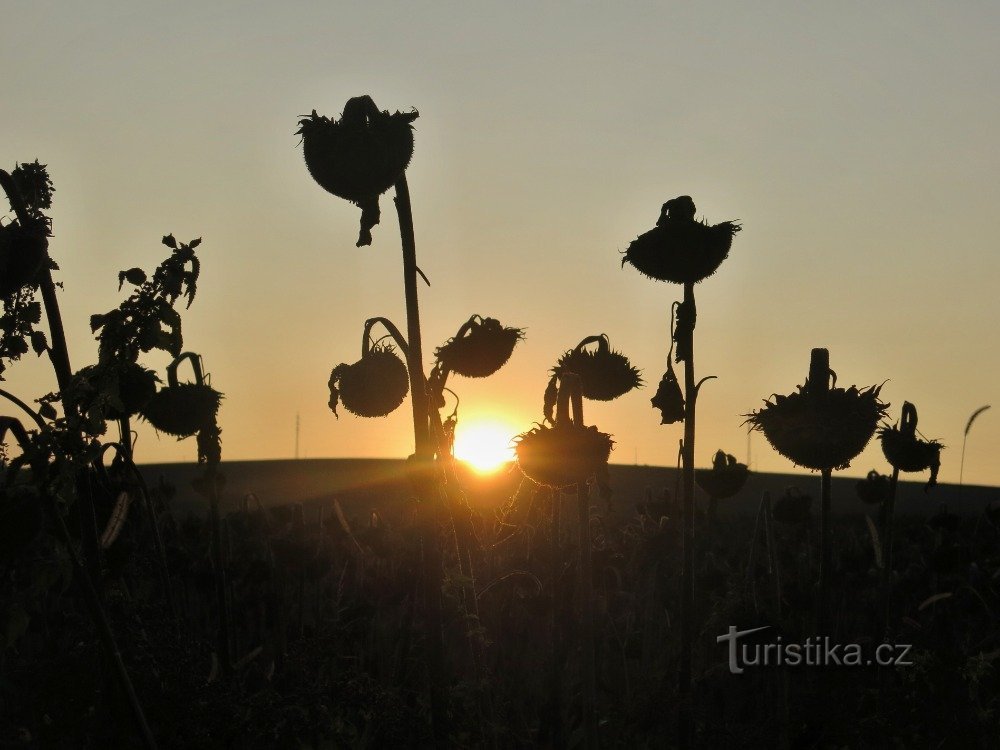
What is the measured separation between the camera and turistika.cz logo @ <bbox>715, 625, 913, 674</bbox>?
21.1 feet

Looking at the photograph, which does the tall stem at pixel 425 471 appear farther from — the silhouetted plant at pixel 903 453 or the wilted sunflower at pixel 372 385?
the silhouetted plant at pixel 903 453

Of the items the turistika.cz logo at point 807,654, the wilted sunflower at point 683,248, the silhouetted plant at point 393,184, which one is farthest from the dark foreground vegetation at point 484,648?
the wilted sunflower at point 683,248

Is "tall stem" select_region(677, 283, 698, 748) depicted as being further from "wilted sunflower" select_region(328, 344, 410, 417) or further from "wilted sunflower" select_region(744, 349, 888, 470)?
"wilted sunflower" select_region(328, 344, 410, 417)

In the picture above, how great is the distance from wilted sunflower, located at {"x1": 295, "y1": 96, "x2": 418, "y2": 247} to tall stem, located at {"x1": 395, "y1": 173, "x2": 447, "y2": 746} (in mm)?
259

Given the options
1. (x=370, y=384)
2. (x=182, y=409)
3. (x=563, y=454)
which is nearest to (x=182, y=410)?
(x=182, y=409)

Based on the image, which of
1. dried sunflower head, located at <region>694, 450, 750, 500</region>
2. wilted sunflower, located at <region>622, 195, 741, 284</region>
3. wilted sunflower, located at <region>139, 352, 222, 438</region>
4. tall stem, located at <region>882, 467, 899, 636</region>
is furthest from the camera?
dried sunflower head, located at <region>694, 450, 750, 500</region>

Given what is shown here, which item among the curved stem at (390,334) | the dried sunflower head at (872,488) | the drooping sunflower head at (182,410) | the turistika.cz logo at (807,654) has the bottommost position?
the turistika.cz logo at (807,654)

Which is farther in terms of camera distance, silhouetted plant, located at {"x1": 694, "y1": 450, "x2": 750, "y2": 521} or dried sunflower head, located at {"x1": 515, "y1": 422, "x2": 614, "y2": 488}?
silhouetted plant, located at {"x1": 694, "y1": 450, "x2": 750, "y2": 521}

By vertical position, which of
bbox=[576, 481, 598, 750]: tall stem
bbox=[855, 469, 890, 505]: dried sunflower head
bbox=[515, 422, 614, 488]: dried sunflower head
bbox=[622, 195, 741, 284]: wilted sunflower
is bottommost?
bbox=[576, 481, 598, 750]: tall stem

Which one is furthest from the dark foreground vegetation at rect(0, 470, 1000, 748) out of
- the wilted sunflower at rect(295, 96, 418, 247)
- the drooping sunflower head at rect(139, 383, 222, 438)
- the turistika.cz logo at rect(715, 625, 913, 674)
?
the wilted sunflower at rect(295, 96, 418, 247)

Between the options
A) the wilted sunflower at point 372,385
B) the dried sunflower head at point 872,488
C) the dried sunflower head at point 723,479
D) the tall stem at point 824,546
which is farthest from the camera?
the dried sunflower head at point 872,488

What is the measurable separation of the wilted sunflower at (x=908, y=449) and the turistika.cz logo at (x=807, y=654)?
42.4 inches

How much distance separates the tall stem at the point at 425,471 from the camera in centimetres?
431

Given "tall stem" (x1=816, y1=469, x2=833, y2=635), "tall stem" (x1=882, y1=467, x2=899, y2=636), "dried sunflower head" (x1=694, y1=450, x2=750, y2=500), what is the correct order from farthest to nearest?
"dried sunflower head" (x1=694, y1=450, x2=750, y2=500), "tall stem" (x1=882, y1=467, x2=899, y2=636), "tall stem" (x1=816, y1=469, x2=833, y2=635)
